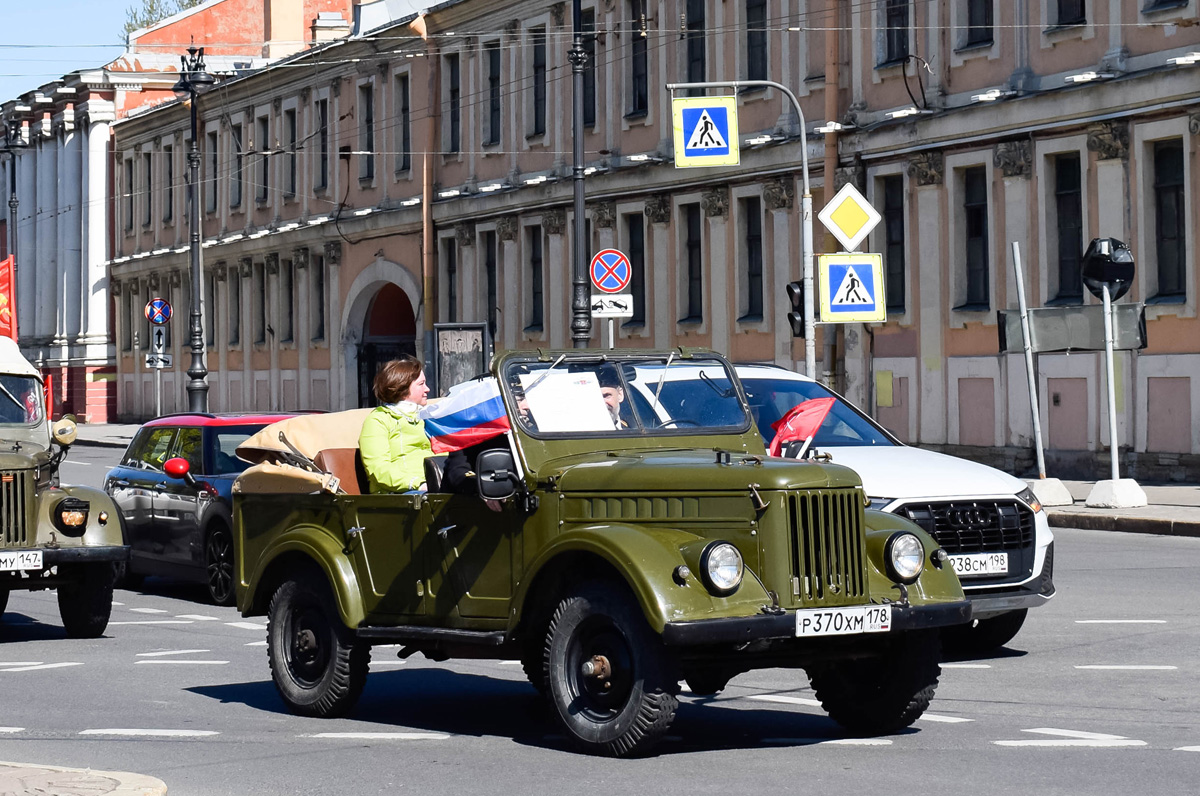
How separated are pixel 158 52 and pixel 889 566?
69159mm

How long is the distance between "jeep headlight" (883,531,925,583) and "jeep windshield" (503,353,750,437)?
4.35 ft

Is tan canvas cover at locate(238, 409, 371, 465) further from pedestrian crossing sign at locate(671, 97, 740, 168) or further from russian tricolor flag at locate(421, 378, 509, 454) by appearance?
pedestrian crossing sign at locate(671, 97, 740, 168)

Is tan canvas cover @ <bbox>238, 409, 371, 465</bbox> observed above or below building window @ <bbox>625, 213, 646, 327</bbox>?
below

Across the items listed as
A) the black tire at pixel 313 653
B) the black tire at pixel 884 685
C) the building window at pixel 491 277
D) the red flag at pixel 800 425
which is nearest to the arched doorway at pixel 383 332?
the building window at pixel 491 277

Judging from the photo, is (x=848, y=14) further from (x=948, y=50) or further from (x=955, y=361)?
(x=955, y=361)

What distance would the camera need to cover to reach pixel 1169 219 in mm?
29906

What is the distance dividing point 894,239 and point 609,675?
28230 mm

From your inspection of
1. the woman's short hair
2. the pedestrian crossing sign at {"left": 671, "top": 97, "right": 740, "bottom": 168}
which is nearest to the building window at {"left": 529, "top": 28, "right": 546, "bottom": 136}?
the pedestrian crossing sign at {"left": 671, "top": 97, "right": 740, "bottom": 168}

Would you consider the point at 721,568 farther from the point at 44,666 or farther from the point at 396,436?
the point at 44,666

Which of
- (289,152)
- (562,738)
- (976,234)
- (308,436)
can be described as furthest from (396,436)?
(289,152)

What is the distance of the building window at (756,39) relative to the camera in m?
39.3

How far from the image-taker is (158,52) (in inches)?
2940

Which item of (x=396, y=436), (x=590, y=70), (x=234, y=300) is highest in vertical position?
(x=590, y=70)

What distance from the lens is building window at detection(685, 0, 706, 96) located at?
135 ft
